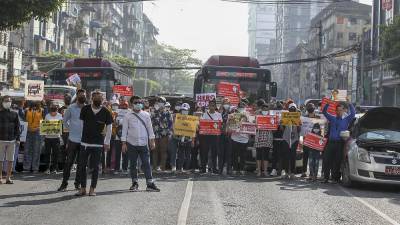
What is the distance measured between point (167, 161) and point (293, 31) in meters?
174

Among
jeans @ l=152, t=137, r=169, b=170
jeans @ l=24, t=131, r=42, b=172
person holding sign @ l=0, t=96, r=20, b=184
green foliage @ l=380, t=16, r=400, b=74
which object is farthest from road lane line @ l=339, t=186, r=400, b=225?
green foliage @ l=380, t=16, r=400, b=74

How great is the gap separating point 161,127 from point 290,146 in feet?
10.9

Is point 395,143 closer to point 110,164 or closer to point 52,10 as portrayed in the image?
point 110,164

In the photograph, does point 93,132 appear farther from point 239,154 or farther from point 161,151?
point 239,154

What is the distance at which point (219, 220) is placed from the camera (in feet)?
30.8

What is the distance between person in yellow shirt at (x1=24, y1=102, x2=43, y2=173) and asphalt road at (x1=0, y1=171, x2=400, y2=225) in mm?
1576

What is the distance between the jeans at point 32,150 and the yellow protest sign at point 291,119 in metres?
6.10

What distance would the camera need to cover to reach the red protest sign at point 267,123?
1691 cm

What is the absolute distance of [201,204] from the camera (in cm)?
1097

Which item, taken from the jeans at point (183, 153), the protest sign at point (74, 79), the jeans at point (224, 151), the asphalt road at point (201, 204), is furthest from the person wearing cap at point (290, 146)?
the protest sign at point (74, 79)

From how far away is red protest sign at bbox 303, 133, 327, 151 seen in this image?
53.6 feet

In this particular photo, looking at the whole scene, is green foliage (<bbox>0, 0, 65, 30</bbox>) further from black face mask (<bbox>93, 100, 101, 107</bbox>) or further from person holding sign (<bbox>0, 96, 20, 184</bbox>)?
black face mask (<bbox>93, 100, 101, 107</bbox>)

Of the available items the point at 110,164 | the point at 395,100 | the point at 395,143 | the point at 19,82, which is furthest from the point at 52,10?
the point at 395,100

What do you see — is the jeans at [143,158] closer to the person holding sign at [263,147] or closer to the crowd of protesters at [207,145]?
the crowd of protesters at [207,145]
